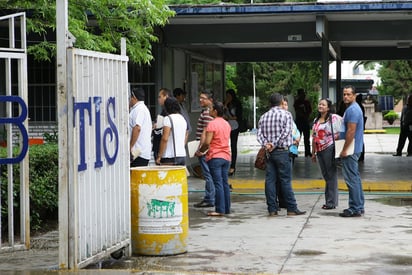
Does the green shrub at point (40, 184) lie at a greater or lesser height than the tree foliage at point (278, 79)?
lesser

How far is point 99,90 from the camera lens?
318 inches

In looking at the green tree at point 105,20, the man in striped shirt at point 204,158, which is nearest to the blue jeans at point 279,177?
the man in striped shirt at point 204,158

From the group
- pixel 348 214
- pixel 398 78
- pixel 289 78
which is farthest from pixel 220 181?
pixel 398 78

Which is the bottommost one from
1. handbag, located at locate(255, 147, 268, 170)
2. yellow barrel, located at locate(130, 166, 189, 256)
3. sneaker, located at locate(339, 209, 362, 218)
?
sneaker, located at locate(339, 209, 362, 218)

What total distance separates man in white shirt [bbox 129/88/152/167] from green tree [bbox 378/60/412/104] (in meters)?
45.1

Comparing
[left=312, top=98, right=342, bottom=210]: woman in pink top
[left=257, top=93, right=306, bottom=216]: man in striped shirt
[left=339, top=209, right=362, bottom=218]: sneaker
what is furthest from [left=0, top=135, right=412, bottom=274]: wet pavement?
[left=312, top=98, right=342, bottom=210]: woman in pink top

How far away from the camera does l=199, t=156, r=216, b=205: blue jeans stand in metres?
12.2

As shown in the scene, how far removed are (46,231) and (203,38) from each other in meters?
7.37

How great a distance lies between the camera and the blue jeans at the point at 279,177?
459 inches

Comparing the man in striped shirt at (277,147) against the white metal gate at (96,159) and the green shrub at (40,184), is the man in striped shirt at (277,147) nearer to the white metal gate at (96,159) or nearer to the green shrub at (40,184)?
the green shrub at (40,184)

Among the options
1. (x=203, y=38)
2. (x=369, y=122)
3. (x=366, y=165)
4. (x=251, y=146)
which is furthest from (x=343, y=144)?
(x=369, y=122)

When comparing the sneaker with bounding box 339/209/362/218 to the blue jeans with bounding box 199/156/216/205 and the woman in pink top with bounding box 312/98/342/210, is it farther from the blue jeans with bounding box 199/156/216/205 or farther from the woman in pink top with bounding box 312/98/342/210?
the blue jeans with bounding box 199/156/216/205

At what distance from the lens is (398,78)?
55.9 metres

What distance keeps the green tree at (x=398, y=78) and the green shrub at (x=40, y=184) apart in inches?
1801
